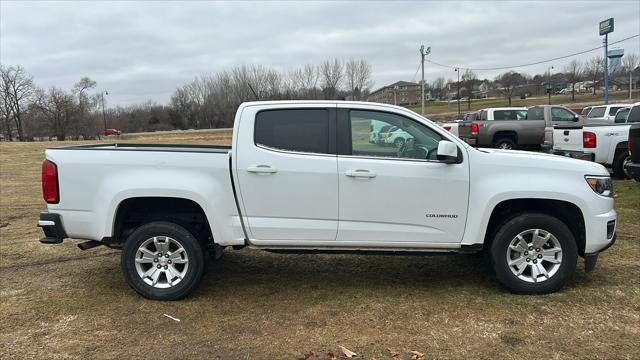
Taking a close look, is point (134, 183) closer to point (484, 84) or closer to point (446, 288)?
point (446, 288)

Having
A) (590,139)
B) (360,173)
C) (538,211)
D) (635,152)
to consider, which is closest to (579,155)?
(590,139)

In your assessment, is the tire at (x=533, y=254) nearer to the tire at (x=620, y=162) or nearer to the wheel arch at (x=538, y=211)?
the wheel arch at (x=538, y=211)

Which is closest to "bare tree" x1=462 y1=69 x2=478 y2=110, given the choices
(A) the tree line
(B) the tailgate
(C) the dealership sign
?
(A) the tree line

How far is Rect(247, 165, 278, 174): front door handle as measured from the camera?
447 cm

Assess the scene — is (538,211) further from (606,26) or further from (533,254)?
(606,26)

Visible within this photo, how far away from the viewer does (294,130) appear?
4.65m

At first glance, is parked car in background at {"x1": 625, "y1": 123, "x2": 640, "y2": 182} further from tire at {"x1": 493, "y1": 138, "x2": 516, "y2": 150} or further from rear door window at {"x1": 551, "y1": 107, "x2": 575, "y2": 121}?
rear door window at {"x1": 551, "y1": 107, "x2": 575, "y2": 121}

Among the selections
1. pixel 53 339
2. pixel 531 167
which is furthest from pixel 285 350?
pixel 531 167

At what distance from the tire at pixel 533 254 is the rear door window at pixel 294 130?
184 cm

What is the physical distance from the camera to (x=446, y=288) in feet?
16.1

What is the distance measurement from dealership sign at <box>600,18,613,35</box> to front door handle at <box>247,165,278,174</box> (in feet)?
145

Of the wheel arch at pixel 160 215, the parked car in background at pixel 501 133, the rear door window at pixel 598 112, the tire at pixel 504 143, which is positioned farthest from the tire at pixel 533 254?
the rear door window at pixel 598 112

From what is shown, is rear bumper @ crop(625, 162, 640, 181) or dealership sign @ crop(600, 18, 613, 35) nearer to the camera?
rear bumper @ crop(625, 162, 640, 181)

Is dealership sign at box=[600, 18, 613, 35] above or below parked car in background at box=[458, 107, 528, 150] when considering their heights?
above
